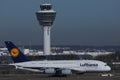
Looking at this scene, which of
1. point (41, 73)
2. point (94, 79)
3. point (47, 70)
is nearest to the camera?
point (94, 79)

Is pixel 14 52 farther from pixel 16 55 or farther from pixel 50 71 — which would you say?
pixel 50 71

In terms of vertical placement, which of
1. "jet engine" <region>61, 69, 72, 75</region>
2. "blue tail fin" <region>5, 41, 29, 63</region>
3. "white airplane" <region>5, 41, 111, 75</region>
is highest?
"blue tail fin" <region>5, 41, 29, 63</region>

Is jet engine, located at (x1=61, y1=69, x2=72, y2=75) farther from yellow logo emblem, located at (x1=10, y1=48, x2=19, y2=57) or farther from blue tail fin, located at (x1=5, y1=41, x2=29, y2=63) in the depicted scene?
yellow logo emblem, located at (x1=10, y1=48, x2=19, y2=57)

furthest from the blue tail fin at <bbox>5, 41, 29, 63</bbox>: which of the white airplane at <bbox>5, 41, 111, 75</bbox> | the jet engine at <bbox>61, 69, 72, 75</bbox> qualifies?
the jet engine at <bbox>61, 69, 72, 75</bbox>

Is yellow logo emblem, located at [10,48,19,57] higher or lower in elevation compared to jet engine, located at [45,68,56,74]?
higher

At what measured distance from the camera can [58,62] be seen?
8981cm

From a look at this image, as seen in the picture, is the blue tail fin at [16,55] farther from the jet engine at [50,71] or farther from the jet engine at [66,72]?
the jet engine at [66,72]

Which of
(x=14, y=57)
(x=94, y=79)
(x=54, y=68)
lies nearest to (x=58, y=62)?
(x=54, y=68)

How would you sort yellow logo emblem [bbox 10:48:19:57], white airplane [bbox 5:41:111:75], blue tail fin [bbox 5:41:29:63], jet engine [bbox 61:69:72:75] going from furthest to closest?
yellow logo emblem [bbox 10:48:19:57], blue tail fin [bbox 5:41:29:63], white airplane [bbox 5:41:111:75], jet engine [bbox 61:69:72:75]

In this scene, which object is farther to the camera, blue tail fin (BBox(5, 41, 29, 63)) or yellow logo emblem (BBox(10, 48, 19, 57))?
yellow logo emblem (BBox(10, 48, 19, 57))

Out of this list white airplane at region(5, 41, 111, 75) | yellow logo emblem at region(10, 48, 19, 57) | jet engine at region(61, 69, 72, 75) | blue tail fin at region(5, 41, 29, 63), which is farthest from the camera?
yellow logo emblem at region(10, 48, 19, 57)

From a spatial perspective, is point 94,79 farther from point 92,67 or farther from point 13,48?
point 13,48

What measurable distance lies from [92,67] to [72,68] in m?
3.37

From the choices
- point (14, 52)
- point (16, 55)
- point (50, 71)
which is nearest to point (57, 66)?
point (50, 71)
